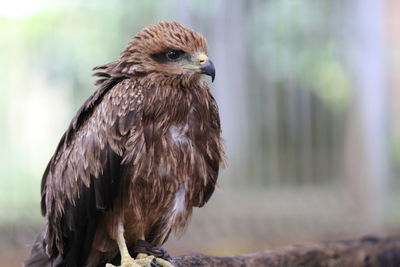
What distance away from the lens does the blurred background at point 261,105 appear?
841 centimetres

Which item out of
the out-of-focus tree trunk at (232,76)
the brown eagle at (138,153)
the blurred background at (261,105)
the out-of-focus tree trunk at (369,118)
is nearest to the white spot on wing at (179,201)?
the brown eagle at (138,153)

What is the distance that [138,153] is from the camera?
12.1ft

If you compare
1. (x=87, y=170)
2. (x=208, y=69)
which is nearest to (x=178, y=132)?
(x=208, y=69)

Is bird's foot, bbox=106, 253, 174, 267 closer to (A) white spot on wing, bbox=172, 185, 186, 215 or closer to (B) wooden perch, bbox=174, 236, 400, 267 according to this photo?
(B) wooden perch, bbox=174, 236, 400, 267

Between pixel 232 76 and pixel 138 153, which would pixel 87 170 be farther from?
pixel 232 76

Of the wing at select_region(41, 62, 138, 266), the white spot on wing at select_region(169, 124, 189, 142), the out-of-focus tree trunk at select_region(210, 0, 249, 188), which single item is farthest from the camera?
the out-of-focus tree trunk at select_region(210, 0, 249, 188)

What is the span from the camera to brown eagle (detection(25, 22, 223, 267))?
3.73 meters

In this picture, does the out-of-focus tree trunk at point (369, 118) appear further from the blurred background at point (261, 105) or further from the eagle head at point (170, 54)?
the eagle head at point (170, 54)

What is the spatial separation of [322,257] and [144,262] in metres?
1.06

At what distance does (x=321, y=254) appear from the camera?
162 inches

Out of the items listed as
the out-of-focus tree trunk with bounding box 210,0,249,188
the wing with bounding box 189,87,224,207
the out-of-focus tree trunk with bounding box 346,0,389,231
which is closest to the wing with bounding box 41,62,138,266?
the wing with bounding box 189,87,224,207

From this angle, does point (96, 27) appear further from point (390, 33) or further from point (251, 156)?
point (390, 33)

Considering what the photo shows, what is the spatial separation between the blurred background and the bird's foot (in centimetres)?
451

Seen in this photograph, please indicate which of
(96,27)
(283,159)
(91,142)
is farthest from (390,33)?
(91,142)
